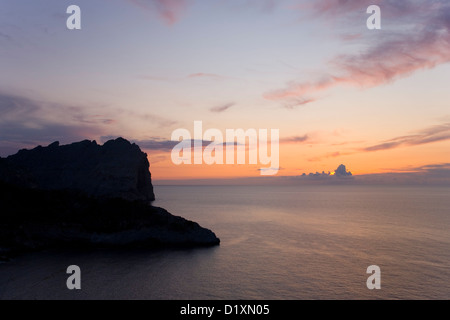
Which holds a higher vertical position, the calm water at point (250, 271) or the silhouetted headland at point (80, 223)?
the silhouetted headland at point (80, 223)

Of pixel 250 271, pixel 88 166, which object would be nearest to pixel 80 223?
pixel 250 271

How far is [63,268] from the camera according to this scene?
140ft

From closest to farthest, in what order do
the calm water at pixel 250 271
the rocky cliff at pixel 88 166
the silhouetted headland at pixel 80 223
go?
the calm water at pixel 250 271 < the silhouetted headland at pixel 80 223 < the rocky cliff at pixel 88 166

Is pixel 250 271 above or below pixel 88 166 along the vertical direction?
below

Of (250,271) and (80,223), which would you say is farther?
(80,223)

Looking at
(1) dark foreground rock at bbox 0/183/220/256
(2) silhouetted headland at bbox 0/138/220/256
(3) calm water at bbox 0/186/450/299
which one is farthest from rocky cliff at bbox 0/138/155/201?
(3) calm water at bbox 0/186/450/299

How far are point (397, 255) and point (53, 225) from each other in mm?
63327

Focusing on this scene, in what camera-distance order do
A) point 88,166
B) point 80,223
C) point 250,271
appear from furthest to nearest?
point 88,166 < point 80,223 < point 250,271

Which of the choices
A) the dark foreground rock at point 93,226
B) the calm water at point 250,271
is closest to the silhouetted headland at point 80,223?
the dark foreground rock at point 93,226

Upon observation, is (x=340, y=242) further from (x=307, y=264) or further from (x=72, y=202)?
(x=72, y=202)

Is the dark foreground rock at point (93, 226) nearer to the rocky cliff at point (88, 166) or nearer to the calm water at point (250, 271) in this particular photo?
the calm water at point (250, 271)

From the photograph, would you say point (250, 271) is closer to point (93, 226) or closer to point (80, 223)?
point (93, 226)

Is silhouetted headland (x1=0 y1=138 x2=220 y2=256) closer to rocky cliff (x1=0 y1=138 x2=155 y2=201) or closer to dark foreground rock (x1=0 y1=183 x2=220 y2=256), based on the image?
dark foreground rock (x1=0 y1=183 x2=220 y2=256)
